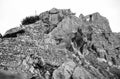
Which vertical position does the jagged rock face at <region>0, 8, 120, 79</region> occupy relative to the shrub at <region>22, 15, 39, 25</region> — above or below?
below

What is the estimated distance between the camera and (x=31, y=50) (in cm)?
1320

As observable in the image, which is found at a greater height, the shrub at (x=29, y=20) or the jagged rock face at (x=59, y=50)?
the shrub at (x=29, y=20)

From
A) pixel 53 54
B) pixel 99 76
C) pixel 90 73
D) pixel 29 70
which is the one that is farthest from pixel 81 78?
pixel 29 70

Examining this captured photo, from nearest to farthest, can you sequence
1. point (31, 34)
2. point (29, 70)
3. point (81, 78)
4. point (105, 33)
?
point (29, 70) < point (81, 78) < point (31, 34) < point (105, 33)

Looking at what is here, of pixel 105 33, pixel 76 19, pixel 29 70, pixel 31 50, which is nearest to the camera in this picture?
pixel 29 70

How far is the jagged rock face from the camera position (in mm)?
11898

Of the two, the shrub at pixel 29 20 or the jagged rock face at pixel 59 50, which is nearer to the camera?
the jagged rock face at pixel 59 50

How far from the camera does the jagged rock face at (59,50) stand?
Result: 39.0ft

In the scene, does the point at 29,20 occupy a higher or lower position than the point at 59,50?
higher

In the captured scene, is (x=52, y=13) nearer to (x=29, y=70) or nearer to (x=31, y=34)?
(x=31, y=34)

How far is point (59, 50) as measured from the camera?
48.7ft

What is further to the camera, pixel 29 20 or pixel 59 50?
pixel 29 20

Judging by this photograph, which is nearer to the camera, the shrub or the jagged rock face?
the jagged rock face

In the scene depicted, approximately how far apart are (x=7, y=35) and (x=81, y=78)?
9851 millimetres
